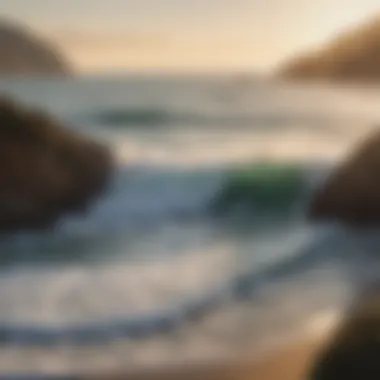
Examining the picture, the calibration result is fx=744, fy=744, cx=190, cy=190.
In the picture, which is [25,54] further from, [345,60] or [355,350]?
[355,350]

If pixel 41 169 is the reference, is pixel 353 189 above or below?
below

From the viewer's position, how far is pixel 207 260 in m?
1.13

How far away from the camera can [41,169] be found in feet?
3.71

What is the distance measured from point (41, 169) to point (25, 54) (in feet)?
0.57

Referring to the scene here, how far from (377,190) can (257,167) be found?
0.19m

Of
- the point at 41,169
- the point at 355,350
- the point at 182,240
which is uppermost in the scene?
the point at 41,169

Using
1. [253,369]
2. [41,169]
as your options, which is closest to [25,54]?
[41,169]

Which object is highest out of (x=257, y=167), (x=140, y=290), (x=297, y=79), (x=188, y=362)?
(x=297, y=79)

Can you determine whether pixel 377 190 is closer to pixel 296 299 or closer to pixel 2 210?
pixel 296 299

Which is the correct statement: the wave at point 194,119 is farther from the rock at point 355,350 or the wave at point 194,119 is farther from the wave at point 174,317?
the rock at point 355,350

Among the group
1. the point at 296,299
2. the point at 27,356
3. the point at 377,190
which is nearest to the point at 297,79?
the point at 377,190

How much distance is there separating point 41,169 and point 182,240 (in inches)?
9.5

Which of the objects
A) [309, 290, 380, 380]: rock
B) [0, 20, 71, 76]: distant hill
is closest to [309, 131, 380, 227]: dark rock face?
[309, 290, 380, 380]: rock

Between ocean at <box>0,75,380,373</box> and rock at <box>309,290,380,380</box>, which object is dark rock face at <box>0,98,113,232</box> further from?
rock at <box>309,290,380,380</box>
